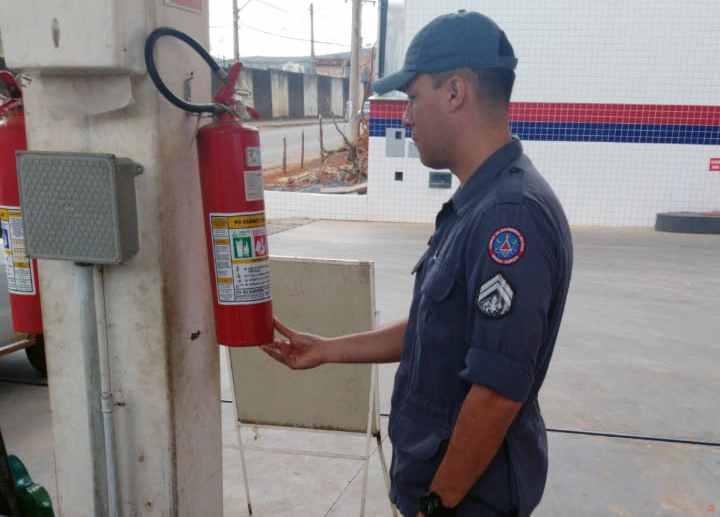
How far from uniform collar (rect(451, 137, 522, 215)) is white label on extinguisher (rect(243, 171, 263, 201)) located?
0.52 m

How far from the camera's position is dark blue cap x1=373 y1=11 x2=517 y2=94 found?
1.41m

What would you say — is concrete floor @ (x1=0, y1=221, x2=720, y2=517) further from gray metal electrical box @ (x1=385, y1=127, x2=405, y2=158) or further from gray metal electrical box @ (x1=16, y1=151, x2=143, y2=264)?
gray metal electrical box @ (x1=385, y1=127, x2=405, y2=158)

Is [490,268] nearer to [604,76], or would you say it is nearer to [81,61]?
[81,61]

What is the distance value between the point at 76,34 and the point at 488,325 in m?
1.12

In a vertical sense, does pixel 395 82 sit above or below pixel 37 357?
above

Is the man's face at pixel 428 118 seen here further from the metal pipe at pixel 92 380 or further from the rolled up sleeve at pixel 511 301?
the metal pipe at pixel 92 380

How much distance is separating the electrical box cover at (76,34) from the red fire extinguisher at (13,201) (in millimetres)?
242

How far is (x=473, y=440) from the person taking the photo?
1355 millimetres

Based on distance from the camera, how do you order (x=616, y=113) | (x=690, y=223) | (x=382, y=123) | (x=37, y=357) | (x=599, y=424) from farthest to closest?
(x=382, y=123), (x=616, y=113), (x=690, y=223), (x=37, y=357), (x=599, y=424)

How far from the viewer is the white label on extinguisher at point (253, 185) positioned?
1.62 metres

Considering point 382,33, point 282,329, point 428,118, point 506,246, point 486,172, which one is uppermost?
point 382,33

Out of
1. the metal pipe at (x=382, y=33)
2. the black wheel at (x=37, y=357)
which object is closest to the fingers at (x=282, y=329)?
the black wheel at (x=37, y=357)

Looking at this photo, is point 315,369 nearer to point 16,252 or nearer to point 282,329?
point 282,329

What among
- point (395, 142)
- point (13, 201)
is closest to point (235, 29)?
point (395, 142)
